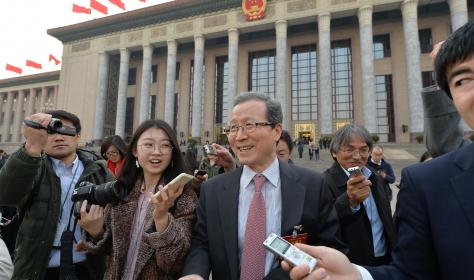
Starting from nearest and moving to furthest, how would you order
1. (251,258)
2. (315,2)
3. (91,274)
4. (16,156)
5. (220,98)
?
(251,258)
(16,156)
(91,274)
(315,2)
(220,98)

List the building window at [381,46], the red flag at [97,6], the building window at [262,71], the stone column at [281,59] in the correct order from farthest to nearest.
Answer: the building window at [262,71] < the red flag at [97,6] < the building window at [381,46] < the stone column at [281,59]

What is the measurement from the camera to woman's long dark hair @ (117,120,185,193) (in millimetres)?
2066

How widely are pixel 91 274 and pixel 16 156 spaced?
98 cm

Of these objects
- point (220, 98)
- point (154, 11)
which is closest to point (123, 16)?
point (154, 11)

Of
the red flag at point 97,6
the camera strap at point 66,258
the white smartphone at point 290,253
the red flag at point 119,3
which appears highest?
the red flag at point 119,3

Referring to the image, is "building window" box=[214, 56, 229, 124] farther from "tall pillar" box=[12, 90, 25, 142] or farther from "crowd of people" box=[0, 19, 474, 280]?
"tall pillar" box=[12, 90, 25, 142]

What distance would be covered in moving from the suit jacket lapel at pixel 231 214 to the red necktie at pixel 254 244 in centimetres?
5

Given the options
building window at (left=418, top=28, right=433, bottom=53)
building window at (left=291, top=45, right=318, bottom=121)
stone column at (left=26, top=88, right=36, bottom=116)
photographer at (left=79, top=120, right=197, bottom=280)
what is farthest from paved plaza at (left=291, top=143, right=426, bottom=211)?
stone column at (left=26, top=88, right=36, bottom=116)

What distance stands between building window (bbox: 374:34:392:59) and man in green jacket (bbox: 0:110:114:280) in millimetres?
27453

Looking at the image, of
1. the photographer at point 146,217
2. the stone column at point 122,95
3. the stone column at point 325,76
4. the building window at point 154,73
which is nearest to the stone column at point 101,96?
the stone column at point 122,95

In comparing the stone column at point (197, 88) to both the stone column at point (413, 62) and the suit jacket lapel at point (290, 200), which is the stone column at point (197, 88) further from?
the suit jacket lapel at point (290, 200)

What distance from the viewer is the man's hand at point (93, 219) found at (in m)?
1.86

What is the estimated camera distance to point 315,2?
23.3 metres

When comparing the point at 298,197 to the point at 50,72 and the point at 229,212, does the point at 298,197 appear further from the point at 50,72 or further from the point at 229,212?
the point at 50,72
